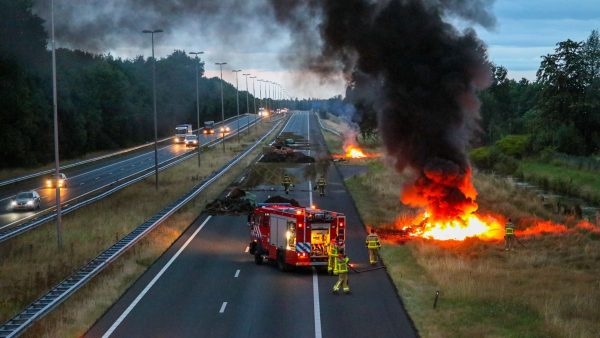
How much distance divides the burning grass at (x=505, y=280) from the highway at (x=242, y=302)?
3.96ft

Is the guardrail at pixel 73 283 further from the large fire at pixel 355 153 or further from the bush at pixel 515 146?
the bush at pixel 515 146

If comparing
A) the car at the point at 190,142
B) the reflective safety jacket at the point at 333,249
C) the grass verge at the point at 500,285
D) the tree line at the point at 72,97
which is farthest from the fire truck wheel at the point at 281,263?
the car at the point at 190,142

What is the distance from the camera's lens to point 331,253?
34.4 metres

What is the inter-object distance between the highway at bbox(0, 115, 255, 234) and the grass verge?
2567 cm

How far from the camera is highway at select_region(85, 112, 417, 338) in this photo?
25984mm

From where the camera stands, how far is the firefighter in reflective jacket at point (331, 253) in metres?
→ 34.0

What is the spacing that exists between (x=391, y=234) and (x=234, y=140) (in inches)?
4341

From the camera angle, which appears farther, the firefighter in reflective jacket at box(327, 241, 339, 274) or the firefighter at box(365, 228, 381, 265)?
the firefighter at box(365, 228, 381, 265)

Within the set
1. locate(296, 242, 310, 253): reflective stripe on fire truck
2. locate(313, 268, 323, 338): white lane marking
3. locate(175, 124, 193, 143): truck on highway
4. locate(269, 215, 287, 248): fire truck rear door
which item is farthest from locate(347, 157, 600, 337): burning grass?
locate(175, 124, 193, 143): truck on highway

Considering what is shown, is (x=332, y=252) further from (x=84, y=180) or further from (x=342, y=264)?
(x=84, y=180)

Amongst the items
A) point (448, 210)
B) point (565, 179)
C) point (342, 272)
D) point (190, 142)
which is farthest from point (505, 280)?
point (190, 142)

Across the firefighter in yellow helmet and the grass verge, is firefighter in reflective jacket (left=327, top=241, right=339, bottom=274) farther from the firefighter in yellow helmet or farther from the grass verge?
the grass verge

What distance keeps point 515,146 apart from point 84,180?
6033 cm

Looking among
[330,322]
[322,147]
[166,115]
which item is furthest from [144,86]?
[330,322]
